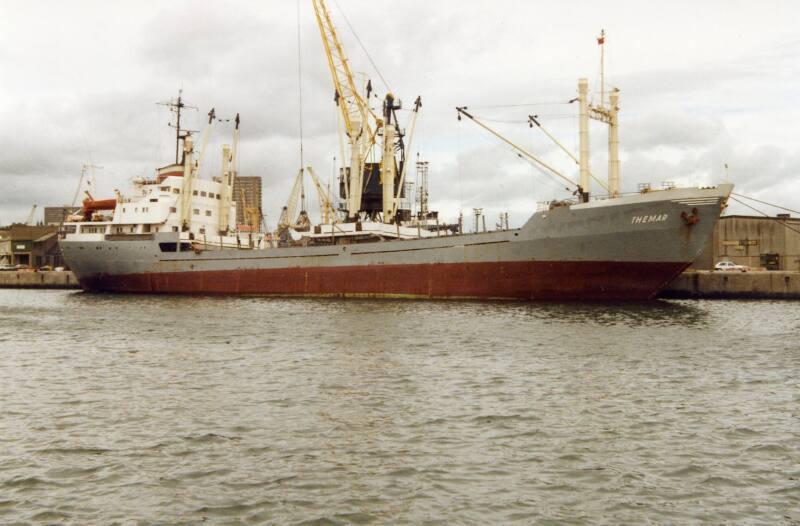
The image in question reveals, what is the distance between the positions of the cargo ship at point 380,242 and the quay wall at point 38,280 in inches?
627

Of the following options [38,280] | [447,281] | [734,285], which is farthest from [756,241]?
[38,280]

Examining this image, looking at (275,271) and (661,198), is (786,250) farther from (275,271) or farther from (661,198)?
(275,271)

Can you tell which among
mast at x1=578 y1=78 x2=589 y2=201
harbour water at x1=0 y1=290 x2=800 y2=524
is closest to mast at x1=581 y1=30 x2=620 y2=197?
mast at x1=578 y1=78 x2=589 y2=201

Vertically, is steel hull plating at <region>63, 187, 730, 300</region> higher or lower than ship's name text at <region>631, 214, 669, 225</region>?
lower

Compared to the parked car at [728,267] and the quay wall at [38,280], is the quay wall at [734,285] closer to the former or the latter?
the parked car at [728,267]

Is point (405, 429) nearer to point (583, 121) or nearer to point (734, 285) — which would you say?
point (583, 121)

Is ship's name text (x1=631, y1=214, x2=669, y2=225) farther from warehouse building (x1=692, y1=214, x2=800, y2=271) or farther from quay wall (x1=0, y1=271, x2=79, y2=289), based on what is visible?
quay wall (x1=0, y1=271, x2=79, y2=289)

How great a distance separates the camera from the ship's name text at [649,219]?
117ft

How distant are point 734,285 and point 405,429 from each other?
41.1 meters

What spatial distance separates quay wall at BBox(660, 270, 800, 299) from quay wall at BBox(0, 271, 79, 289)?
6047 centimetres

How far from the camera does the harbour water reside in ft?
29.1

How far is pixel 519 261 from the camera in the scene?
38562 millimetres

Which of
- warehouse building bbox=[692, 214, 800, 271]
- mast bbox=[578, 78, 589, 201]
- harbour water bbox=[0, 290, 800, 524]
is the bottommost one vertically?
harbour water bbox=[0, 290, 800, 524]

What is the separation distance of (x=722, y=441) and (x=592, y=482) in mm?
3324
